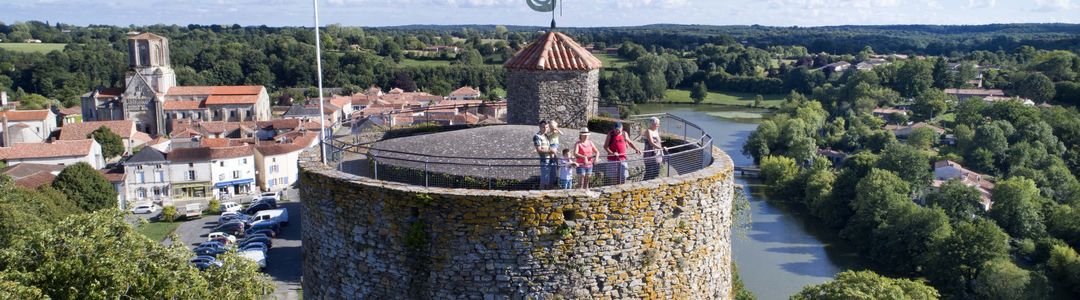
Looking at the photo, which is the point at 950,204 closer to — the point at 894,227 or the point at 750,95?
the point at 894,227

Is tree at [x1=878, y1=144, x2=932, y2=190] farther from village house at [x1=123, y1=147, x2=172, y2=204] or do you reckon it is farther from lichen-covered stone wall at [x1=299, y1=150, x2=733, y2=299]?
lichen-covered stone wall at [x1=299, y1=150, x2=733, y2=299]

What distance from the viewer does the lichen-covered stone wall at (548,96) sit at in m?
10.1

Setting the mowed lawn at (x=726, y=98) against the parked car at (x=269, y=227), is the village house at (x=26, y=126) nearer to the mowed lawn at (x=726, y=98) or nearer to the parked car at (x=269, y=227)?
the parked car at (x=269, y=227)

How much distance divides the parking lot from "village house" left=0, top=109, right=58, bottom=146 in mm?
27386

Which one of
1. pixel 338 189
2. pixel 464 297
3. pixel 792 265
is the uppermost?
pixel 338 189

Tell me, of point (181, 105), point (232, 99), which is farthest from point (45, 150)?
point (232, 99)

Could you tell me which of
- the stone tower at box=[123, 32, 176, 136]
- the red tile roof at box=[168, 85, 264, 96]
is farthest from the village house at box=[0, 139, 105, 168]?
the red tile roof at box=[168, 85, 264, 96]

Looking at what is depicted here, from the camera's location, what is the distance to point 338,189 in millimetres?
7324

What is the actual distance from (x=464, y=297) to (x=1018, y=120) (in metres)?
70.6

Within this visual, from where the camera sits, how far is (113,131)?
6431cm

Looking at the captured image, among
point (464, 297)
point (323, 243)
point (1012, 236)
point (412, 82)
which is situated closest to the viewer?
point (464, 297)

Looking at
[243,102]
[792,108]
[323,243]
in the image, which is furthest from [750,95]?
[323,243]

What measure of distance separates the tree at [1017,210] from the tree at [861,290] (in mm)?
17477

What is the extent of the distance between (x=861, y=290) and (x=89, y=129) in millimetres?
A: 59105
